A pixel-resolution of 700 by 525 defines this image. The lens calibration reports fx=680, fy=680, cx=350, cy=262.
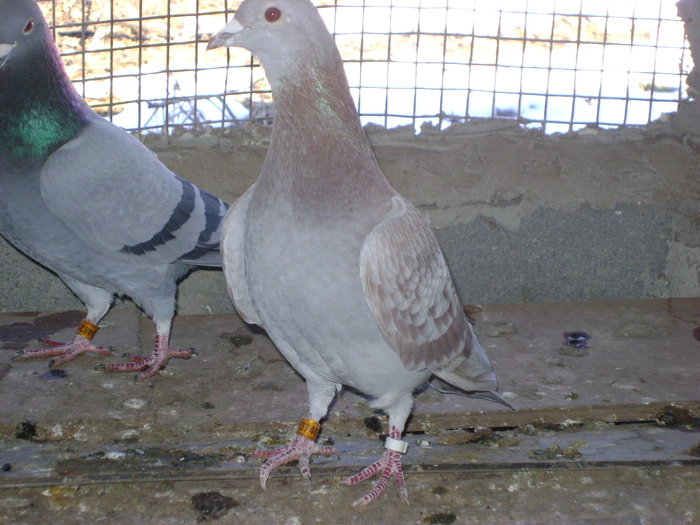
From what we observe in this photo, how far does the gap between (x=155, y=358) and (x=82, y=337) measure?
1.30ft

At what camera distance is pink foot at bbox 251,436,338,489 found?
2168 mm

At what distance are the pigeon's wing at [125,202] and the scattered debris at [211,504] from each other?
119 cm

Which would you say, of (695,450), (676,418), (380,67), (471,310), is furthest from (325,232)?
(380,67)

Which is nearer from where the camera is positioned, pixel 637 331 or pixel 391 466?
pixel 391 466

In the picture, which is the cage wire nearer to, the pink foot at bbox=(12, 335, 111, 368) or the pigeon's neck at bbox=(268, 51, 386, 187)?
the pink foot at bbox=(12, 335, 111, 368)

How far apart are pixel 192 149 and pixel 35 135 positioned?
0.95 meters

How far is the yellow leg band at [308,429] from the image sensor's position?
2275 mm

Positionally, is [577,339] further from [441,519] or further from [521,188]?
[441,519]

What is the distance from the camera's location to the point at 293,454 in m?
2.24

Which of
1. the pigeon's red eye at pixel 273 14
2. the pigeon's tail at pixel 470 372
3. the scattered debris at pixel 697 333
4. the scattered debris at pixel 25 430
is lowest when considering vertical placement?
the scattered debris at pixel 25 430

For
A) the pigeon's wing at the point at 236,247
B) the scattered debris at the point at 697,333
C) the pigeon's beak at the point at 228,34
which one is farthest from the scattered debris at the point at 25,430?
the scattered debris at the point at 697,333

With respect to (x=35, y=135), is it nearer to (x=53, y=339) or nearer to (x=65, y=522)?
(x=53, y=339)

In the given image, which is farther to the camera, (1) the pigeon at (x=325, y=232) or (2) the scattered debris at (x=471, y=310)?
(2) the scattered debris at (x=471, y=310)

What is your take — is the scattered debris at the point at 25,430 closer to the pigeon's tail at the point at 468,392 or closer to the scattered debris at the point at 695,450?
the pigeon's tail at the point at 468,392
